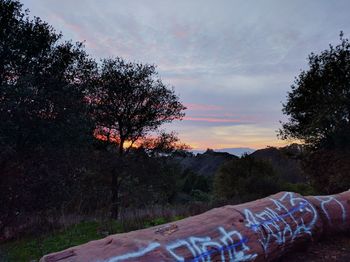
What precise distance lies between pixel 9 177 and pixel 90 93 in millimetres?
8489

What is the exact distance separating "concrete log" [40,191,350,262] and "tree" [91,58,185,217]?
664 inches

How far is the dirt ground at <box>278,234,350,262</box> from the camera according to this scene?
6207 mm

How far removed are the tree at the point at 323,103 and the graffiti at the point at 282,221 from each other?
15.1 meters

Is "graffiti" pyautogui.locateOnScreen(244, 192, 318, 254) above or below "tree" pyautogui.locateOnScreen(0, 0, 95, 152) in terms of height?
below

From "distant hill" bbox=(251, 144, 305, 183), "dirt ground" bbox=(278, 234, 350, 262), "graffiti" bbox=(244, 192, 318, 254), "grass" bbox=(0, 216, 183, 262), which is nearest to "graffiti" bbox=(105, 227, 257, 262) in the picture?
"graffiti" bbox=(244, 192, 318, 254)

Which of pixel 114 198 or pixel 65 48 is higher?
pixel 65 48

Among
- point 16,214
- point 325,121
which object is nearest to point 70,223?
point 16,214

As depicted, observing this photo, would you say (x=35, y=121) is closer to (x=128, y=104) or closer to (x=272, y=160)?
(x=128, y=104)

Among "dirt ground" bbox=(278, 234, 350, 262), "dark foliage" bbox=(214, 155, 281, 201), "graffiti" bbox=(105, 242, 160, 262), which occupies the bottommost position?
"dirt ground" bbox=(278, 234, 350, 262)

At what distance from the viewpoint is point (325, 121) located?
21.3m

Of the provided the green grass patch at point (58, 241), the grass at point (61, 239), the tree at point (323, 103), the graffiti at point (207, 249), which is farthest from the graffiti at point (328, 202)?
the tree at point (323, 103)

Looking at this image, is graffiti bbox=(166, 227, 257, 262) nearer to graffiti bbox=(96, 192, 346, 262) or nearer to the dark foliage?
graffiti bbox=(96, 192, 346, 262)

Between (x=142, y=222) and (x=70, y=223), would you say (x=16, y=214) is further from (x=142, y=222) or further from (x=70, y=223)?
(x=142, y=222)

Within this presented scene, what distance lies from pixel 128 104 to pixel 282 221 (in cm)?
1817
